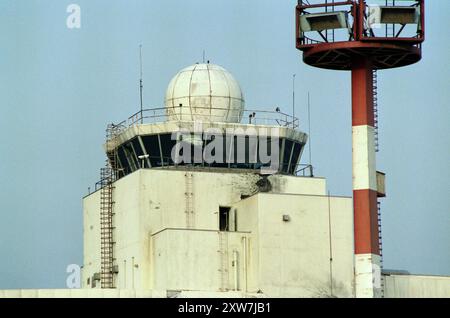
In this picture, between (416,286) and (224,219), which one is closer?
(224,219)

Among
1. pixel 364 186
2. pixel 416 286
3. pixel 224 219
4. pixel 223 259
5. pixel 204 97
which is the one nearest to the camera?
pixel 223 259

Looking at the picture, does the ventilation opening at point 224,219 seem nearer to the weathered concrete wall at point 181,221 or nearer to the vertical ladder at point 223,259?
the weathered concrete wall at point 181,221

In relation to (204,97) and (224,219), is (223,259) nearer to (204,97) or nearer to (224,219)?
(224,219)

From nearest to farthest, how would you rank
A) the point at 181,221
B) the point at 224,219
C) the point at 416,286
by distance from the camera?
the point at 181,221 < the point at 224,219 < the point at 416,286

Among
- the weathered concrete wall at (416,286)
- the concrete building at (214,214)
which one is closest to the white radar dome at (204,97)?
the concrete building at (214,214)

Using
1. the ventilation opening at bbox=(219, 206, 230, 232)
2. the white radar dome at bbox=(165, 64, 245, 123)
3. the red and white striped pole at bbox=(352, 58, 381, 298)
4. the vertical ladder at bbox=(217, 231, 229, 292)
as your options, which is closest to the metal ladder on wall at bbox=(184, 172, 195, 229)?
the ventilation opening at bbox=(219, 206, 230, 232)


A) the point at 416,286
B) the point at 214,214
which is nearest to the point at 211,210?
the point at 214,214

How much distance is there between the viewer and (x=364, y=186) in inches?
5733

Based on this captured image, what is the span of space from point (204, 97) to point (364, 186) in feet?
37.2
